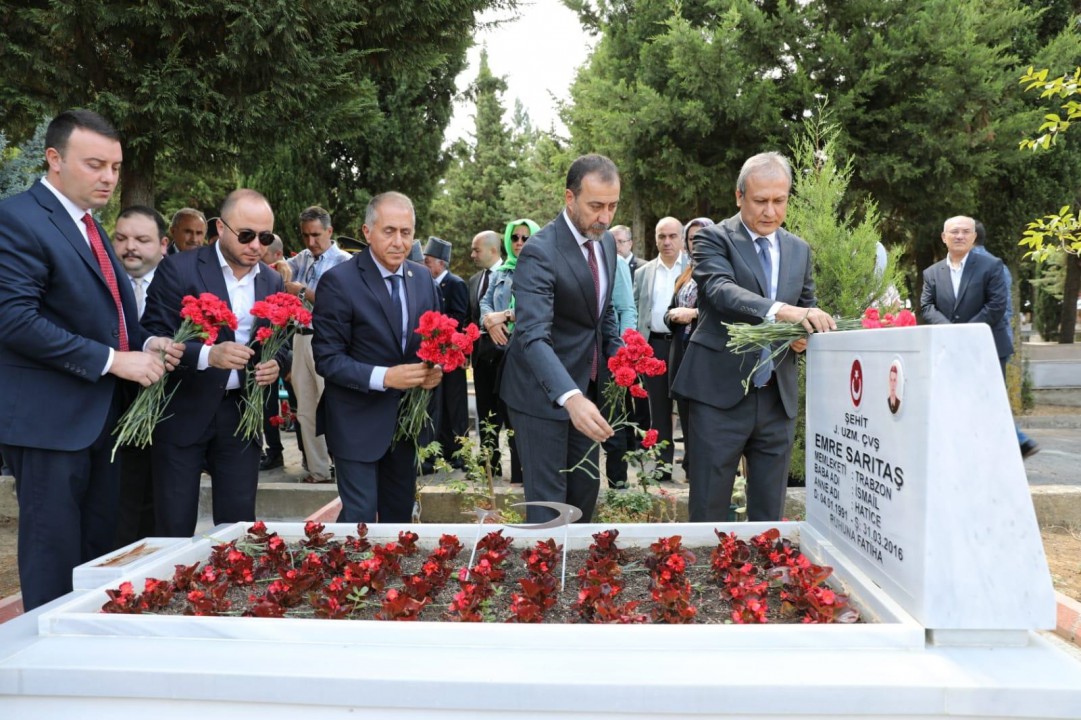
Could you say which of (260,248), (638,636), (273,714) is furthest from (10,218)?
(638,636)

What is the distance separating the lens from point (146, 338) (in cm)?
356

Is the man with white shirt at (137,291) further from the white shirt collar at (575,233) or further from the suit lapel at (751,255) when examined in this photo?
the suit lapel at (751,255)

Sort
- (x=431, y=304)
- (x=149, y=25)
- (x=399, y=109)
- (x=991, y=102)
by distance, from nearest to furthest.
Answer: (x=431, y=304), (x=149, y=25), (x=991, y=102), (x=399, y=109)

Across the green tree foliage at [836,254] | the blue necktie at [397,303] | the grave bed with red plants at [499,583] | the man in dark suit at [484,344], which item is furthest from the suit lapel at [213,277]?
the green tree foliage at [836,254]

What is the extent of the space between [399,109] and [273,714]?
1717 cm

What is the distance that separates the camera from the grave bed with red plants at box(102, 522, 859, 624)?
7.25ft

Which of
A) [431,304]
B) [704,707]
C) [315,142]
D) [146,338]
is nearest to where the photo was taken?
[704,707]

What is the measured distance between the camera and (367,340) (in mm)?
3812

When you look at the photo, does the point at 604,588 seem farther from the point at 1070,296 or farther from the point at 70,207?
the point at 1070,296

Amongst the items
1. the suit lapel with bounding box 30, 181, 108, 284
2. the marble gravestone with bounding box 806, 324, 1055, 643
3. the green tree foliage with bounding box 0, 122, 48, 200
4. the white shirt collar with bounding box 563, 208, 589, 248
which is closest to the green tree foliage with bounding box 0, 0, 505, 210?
the green tree foliage with bounding box 0, 122, 48, 200

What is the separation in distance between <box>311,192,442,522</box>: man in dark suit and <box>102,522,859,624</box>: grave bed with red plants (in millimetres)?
789

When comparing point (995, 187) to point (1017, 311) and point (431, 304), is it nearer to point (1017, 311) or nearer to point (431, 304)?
point (1017, 311)

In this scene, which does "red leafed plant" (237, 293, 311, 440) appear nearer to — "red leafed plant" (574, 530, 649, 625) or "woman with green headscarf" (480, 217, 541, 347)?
"red leafed plant" (574, 530, 649, 625)

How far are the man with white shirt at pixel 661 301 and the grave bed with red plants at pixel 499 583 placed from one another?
4.10 metres
